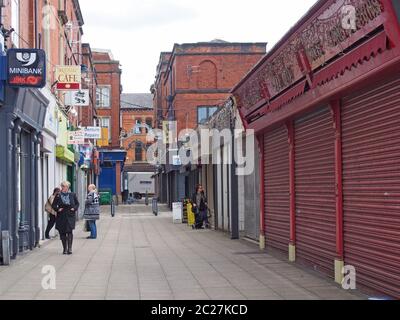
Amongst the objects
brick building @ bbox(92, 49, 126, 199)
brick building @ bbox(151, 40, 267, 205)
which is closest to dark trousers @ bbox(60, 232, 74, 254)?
brick building @ bbox(151, 40, 267, 205)

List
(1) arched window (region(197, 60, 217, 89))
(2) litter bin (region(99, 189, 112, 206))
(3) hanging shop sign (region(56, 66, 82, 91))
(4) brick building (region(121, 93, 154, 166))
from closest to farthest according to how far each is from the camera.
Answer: (3) hanging shop sign (region(56, 66, 82, 91)) → (1) arched window (region(197, 60, 217, 89)) → (2) litter bin (region(99, 189, 112, 206)) → (4) brick building (region(121, 93, 154, 166))

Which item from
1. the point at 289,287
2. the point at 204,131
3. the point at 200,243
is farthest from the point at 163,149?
the point at 289,287

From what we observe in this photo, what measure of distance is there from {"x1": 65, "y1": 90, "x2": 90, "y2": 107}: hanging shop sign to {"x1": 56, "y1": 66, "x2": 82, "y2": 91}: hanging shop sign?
379 centimetres

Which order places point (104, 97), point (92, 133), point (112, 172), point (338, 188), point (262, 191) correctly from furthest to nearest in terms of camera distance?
point (104, 97)
point (112, 172)
point (92, 133)
point (262, 191)
point (338, 188)

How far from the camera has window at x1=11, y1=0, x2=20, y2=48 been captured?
1566 cm

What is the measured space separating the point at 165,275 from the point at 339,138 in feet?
13.1

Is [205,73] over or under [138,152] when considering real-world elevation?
over

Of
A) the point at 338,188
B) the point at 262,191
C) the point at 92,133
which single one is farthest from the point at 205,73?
the point at 338,188

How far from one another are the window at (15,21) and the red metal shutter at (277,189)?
21.3ft

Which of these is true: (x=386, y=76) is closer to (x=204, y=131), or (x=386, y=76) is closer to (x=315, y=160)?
(x=315, y=160)

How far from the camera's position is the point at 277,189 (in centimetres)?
1574

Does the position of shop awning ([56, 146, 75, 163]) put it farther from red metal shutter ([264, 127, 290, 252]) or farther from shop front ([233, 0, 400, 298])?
shop front ([233, 0, 400, 298])

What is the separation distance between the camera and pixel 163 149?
2186 inches

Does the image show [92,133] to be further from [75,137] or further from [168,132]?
[168,132]
